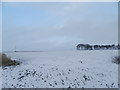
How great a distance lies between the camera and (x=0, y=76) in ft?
45.8

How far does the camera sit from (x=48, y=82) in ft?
40.3

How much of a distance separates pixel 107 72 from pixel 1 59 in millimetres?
11579

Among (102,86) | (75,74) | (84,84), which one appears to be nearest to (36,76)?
(75,74)

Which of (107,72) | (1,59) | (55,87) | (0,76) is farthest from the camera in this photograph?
(1,59)

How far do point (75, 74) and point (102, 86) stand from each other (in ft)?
11.0

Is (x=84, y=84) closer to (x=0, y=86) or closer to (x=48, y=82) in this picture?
(x=48, y=82)

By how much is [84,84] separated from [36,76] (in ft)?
12.5

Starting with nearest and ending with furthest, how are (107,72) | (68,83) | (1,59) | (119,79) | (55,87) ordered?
(55,87) → (68,83) → (119,79) → (107,72) → (1,59)

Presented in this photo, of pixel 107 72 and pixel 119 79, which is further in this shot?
pixel 107 72

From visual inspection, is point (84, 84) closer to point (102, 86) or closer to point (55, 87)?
point (102, 86)

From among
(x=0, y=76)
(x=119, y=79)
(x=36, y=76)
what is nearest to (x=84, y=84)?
(x=119, y=79)

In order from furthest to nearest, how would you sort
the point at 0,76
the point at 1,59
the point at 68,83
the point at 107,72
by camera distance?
the point at 1,59
the point at 107,72
the point at 0,76
the point at 68,83

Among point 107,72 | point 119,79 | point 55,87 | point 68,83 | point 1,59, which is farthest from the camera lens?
point 1,59

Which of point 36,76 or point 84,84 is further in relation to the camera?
point 36,76
